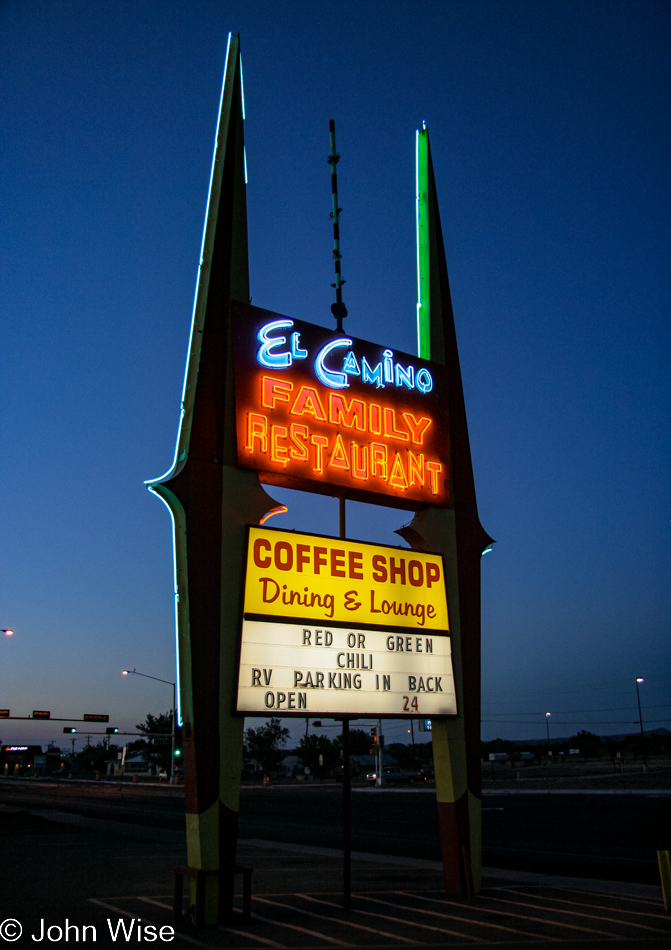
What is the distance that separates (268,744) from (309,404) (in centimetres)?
11878

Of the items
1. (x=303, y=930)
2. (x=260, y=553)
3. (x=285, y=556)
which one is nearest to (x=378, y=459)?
(x=285, y=556)

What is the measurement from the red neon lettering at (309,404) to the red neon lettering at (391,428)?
49.9 inches

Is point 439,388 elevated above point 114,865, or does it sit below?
above

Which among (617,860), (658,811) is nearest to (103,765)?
(658,811)

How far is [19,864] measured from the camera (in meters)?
16.5

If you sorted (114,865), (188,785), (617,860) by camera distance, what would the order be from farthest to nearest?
(617,860)
(114,865)
(188,785)

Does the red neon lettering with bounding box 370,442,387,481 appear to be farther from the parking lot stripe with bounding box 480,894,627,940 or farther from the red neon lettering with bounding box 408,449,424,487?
the parking lot stripe with bounding box 480,894,627,940

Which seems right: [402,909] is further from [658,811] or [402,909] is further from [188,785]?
[658,811]

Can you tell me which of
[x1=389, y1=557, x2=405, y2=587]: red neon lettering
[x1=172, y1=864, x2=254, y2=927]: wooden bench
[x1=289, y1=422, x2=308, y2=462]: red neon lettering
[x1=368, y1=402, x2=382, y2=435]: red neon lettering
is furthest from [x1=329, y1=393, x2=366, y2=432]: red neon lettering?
[x1=172, y1=864, x2=254, y2=927]: wooden bench

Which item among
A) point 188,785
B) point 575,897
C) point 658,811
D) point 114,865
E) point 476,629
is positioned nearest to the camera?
point 188,785

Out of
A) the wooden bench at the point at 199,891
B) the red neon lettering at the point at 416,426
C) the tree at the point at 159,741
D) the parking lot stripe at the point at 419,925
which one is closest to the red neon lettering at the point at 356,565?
the red neon lettering at the point at 416,426

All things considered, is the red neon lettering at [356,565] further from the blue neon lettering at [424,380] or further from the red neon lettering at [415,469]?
the blue neon lettering at [424,380]

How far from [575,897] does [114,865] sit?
9437 mm

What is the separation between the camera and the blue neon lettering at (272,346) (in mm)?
12023
